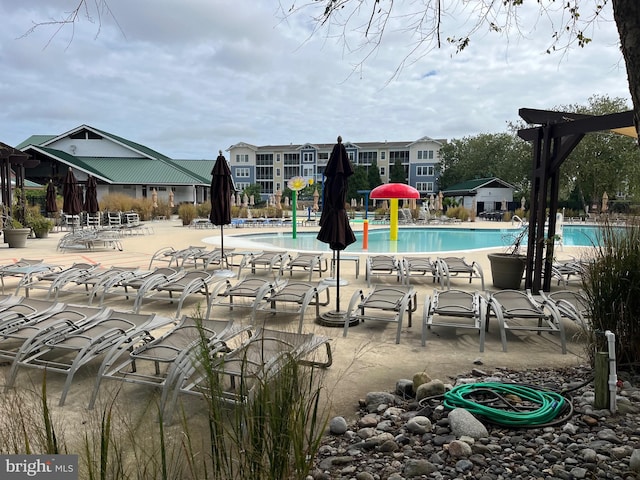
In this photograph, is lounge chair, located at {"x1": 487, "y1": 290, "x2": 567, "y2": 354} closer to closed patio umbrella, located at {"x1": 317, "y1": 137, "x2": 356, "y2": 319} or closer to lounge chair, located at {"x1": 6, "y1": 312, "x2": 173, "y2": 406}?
closed patio umbrella, located at {"x1": 317, "y1": 137, "x2": 356, "y2": 319}

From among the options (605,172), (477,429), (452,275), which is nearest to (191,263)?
(452,275)

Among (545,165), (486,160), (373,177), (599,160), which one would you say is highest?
(486,160)

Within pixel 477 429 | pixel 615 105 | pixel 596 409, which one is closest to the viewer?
pixel 477 429

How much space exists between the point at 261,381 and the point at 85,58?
2458 millimetres

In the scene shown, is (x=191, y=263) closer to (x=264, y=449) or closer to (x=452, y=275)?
(x=452, y=275)

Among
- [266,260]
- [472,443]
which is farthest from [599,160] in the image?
[472,443]

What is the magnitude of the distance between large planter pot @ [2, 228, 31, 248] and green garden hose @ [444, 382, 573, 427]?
13865mm

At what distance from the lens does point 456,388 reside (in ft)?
10.7

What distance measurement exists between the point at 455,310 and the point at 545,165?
3.62 metres

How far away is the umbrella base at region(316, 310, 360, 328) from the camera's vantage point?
542 cm

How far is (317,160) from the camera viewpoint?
6134 centimetres

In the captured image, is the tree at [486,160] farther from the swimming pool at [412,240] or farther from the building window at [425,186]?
the swimming pool at [412,240]

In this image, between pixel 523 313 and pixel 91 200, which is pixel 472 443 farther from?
pixel 91 200

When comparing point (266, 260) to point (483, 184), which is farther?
point (483, 184)
